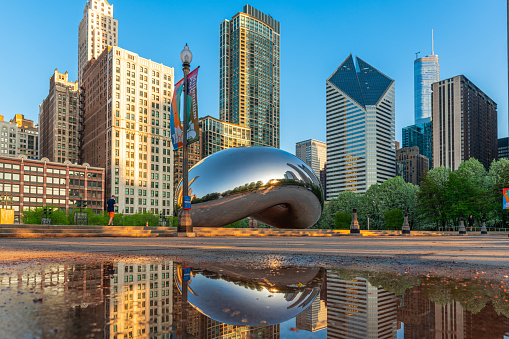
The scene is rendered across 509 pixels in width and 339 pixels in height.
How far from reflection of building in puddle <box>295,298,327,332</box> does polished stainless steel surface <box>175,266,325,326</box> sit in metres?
0.04

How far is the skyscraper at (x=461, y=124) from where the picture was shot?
154375 mm

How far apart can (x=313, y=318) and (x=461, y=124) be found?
17655cm

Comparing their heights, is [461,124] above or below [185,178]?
above

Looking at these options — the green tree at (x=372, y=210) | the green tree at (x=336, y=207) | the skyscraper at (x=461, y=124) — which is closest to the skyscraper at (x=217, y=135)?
the green tree at (x=336, y=207)

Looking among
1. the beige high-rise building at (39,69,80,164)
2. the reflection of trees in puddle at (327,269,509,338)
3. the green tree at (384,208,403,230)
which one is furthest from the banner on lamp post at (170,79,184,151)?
the beige high-rise building at (39,69,80,164)

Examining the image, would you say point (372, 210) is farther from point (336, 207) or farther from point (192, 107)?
point (192, 107)

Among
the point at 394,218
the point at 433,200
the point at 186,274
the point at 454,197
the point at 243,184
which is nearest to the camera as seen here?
the point at 186,274

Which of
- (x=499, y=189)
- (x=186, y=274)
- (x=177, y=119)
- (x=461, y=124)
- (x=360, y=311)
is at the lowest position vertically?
(x=186, y=274)

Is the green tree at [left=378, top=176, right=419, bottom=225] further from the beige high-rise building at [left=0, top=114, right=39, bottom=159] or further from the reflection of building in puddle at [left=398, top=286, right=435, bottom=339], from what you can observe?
the beige high-rise building at [left=0, top=114, right=39, bottom=159]

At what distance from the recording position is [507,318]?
76.4 inches

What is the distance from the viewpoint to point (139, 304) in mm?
2248

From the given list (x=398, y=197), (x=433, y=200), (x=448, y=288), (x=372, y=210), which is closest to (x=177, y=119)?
(x=448, y=288)

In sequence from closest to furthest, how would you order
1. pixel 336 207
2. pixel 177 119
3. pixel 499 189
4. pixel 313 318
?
1. pixel 313 318
2. pixel 177 119
3. pixel 499 189
4. pixel 336 207

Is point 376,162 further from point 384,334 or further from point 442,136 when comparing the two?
point 384,334
